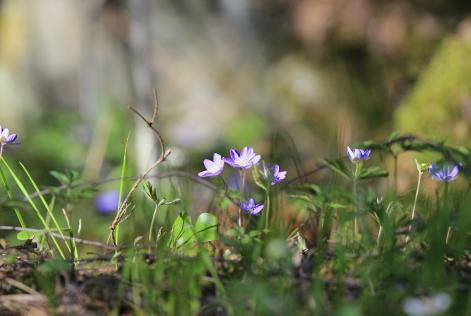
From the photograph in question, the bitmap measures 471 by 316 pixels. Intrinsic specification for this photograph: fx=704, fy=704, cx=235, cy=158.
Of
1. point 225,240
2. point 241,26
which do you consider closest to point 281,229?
point 225,240

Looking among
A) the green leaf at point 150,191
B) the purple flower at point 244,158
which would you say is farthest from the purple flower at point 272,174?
the green leaf at point 150,191

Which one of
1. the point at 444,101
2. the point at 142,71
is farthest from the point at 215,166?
the point at 142,71

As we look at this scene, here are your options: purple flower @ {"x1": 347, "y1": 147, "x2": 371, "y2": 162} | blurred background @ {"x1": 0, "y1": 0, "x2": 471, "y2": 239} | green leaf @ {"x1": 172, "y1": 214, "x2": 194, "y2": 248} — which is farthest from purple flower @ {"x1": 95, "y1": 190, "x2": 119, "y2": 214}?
purple flower @ {"x1": 347, "y1": 147, "x2": 371, "y2": 162}

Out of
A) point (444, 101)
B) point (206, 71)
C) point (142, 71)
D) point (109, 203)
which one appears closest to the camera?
point (109, 203)

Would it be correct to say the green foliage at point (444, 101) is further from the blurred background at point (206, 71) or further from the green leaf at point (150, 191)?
the green leaf at point (150, 191)

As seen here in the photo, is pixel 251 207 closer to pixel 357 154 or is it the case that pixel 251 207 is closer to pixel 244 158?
pixel 244 158

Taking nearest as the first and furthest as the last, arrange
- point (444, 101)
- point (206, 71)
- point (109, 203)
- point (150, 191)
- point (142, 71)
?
point (150, 191) → point (109, 203) → point (444, 101) → point (142, 71) → point (206, 71)

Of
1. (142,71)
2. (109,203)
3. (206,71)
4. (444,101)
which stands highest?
(206,71)

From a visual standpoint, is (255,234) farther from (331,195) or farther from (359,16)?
(359,16)
